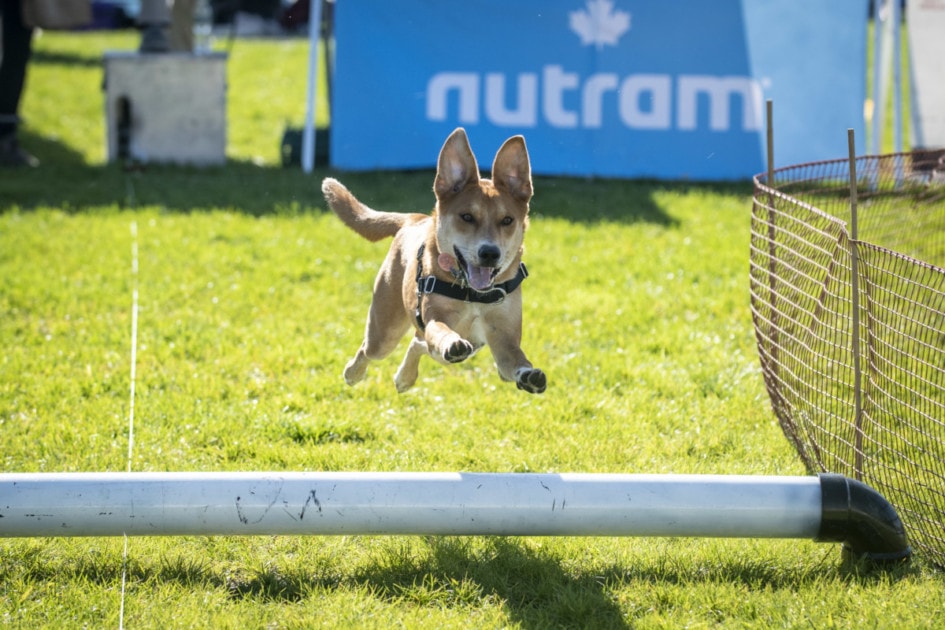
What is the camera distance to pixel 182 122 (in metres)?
11.7

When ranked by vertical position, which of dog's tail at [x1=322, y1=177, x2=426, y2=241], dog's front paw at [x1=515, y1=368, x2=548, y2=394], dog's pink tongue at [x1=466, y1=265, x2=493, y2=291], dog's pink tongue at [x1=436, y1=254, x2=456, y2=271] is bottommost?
dog's front paw at [x1=515, y1=368, x2=548, y2=394]

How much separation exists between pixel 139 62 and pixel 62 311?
504 cm

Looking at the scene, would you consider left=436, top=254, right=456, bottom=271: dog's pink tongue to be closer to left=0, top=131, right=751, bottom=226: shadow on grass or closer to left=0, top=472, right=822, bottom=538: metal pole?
left=0, top=472, right=822, bottom=538: metal pole

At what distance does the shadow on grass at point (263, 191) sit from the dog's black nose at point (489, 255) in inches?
187

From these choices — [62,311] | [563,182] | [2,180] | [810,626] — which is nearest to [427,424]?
[810,626]

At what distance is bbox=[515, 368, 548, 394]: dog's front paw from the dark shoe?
929cm

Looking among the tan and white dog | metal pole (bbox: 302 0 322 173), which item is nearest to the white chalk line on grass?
the tan and white dog

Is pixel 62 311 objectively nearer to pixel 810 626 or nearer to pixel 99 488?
pixel 99 488

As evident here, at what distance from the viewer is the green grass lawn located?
3924 mm

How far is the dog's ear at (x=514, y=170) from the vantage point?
4.11 metres

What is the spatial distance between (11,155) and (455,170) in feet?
29.7

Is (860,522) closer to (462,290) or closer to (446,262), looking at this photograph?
(462,290)

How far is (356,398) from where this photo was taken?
600cm

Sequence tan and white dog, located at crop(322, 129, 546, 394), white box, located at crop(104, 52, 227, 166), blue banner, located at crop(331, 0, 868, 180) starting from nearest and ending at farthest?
tan and white dog, located at crop(322, 129, 546, 394)
blue banner, located at crop(331, 0, 868, 180)
white box, located at crop(104, 52, 227, 166)
